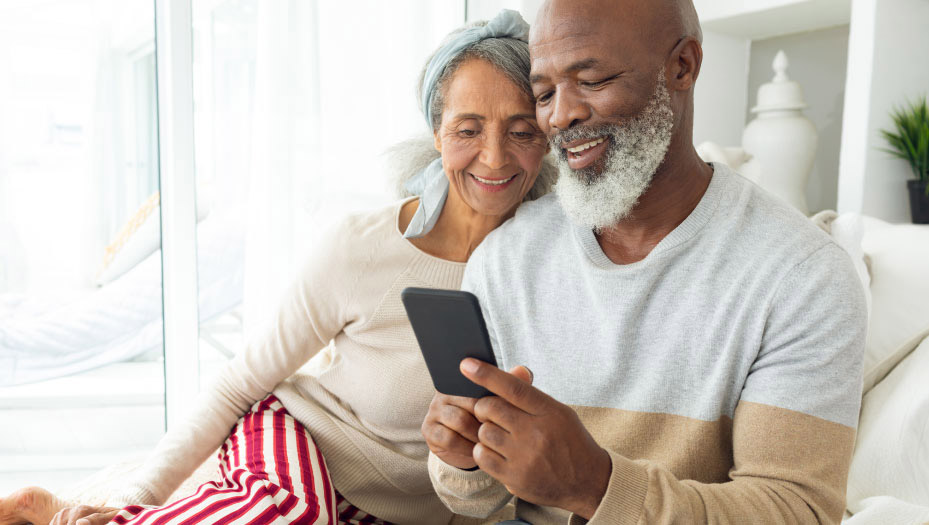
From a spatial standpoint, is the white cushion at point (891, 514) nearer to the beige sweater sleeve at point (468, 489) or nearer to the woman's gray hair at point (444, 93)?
the beige sweater sleeve at point (468, 489)

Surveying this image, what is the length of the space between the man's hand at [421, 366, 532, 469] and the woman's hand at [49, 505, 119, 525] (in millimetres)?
623

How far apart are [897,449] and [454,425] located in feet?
3.03

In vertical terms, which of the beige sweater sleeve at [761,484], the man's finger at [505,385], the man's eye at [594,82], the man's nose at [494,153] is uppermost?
the man's eye at [594,82]

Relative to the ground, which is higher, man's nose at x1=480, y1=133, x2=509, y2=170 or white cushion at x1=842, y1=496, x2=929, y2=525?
man's nose at x1=480, y1=133, x2=509, y2=170

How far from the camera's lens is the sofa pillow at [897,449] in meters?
1.32

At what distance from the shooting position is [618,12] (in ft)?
3.28

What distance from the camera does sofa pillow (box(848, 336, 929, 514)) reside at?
52.1 inches

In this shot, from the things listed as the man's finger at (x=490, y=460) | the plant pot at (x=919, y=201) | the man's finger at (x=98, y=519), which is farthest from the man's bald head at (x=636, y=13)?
the plant pot at (x=919, y=201)

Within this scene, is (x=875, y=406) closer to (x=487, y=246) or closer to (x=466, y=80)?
(x=487, y=246)

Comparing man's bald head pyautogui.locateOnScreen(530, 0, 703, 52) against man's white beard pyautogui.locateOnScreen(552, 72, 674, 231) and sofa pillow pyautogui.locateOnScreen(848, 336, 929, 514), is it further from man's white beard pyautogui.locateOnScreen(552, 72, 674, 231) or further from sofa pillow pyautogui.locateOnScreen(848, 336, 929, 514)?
sofa pillow pyautogui.locateOnScreen(848, 336, 929, 514)

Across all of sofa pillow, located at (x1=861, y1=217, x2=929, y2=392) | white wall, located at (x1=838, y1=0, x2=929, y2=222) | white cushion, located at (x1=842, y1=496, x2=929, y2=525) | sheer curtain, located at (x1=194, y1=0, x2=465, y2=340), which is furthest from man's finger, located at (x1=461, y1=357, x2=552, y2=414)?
white wall, located at (x1=838, y1=0, x2=929, y2=222)

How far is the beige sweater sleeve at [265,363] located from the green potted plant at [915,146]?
1.64 m

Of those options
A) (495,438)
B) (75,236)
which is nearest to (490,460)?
(495,438)

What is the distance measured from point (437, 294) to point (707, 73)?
7.39 feet
